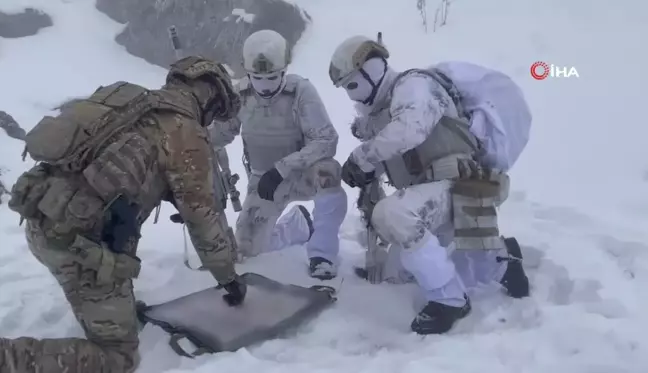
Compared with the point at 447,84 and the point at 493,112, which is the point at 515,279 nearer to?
the point at 493,112

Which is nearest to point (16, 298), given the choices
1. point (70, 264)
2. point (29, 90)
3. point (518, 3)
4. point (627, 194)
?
point (70, 264)

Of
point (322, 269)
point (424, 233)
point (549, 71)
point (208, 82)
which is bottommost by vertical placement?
point (322, 269)

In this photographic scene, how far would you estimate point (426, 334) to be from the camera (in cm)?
322

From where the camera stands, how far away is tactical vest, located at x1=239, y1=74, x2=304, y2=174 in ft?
13.3

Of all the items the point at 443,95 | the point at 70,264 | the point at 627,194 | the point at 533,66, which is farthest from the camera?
the point at 533,66

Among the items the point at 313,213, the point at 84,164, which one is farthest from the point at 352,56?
the point at 84,164

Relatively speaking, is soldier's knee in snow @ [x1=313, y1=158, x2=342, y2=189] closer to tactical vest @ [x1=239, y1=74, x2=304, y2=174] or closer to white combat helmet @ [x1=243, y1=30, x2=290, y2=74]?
tactical vest @ [x1=239, y1=74, x2=304, y2=174]

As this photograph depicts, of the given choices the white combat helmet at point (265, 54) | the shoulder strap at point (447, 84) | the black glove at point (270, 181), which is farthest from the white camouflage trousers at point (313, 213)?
the shoulder strap at point (447, 84)

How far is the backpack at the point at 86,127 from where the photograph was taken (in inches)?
104

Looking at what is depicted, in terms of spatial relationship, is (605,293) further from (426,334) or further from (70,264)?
(70,264)

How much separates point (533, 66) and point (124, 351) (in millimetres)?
6475

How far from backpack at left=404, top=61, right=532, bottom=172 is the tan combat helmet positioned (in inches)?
41.0

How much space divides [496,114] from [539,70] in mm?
4733

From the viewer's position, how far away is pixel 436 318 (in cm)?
327
